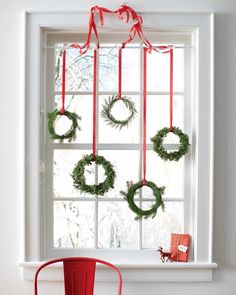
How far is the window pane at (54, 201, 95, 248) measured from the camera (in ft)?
9.82

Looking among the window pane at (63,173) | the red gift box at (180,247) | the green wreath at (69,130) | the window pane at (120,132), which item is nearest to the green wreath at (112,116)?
the window pane at (120,132)

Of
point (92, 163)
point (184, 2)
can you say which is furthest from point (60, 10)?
point (92, 163)

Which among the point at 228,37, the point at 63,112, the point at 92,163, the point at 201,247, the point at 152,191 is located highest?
the point at 228,37

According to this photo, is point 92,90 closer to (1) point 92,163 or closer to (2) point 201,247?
(1) point 92,163

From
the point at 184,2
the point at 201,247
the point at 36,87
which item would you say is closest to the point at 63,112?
the point at 36,87

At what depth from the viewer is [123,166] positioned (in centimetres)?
298

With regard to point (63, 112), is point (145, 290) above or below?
below

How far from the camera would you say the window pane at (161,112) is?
2979mm

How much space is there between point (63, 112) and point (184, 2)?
1.05 metres

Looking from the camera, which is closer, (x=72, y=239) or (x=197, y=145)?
(x=197, y=145)

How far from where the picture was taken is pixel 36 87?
9.23 feet

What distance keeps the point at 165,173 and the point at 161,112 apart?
1.36 feet

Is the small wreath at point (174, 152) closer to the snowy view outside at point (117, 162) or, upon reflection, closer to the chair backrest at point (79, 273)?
the snowy view outside at point (117, 162)

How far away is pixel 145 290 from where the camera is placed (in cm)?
288
